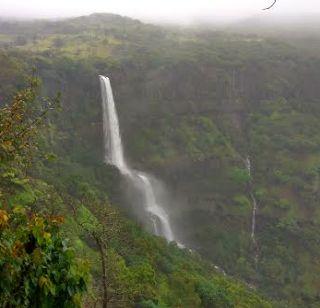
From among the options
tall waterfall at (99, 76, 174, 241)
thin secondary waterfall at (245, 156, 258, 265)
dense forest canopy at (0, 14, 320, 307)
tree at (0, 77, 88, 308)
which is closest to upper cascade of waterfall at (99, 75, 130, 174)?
tall waterfall at (99, 76, 174, 241)

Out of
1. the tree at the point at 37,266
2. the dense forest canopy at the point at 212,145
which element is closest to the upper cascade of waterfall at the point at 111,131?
the dense forest canopy at the point at 212,145

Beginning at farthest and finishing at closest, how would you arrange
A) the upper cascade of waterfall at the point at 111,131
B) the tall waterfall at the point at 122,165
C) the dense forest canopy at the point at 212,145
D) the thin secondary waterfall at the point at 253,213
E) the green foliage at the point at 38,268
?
the upper cascade of waterfall at the point at 111,131
the thin secondary waterfall at the point at 253,213
the tall waterfall at the point at 122,165
the dense forest canopy at the point at 212,145
the green foliage at the point at 38,268

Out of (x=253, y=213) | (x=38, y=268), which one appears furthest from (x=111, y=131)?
(x=38, y=268)

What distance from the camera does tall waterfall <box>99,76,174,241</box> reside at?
5803 centimetres

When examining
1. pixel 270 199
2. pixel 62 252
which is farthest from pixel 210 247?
pixel 62 252

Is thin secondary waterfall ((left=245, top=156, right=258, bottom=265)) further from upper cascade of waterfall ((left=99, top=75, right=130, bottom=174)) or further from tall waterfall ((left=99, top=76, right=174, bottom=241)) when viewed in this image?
upper cascade of waterfall ((left=99, top=75, right=130, bottom=174))

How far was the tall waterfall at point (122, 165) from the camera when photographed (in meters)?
58.0

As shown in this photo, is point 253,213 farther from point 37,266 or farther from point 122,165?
point 37,266

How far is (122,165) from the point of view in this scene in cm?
6203

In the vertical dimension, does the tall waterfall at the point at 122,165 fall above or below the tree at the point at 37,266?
below

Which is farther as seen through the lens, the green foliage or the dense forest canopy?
the dense forest canopy

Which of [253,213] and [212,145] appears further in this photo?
[212,145]

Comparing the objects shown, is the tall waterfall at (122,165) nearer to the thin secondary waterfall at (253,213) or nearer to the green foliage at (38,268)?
the thin secondary waterfall at (253,213)

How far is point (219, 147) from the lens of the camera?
67.5 m
